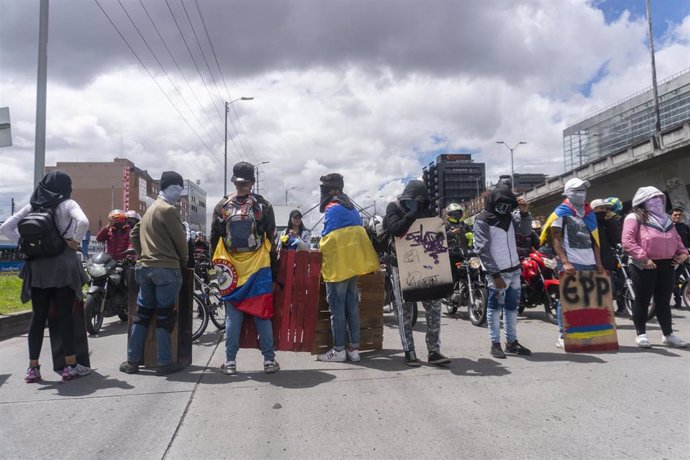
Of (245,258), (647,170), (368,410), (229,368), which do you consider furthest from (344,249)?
(647,170)

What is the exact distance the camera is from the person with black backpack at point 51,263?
165 inches

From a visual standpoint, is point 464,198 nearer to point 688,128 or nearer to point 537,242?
point 688,128

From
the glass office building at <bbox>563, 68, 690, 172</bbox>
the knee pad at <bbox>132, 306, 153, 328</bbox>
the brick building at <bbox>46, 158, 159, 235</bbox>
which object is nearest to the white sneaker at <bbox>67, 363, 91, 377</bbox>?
the knee pad at <bbox>132, 306, 153, 328</bbox>

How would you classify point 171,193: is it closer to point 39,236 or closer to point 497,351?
point 39,236

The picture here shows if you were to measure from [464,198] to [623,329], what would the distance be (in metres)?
129

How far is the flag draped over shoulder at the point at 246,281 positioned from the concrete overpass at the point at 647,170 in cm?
2663

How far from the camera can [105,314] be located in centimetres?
711

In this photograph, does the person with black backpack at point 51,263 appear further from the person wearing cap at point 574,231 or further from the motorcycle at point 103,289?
the person wearing cap at point 574,231

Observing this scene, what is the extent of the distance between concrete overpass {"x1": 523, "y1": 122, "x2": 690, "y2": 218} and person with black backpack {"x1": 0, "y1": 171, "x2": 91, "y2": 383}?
27.9 meters

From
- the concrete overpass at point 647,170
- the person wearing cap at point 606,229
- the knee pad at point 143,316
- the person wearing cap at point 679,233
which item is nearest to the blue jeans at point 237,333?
the knee pad at point 143,316

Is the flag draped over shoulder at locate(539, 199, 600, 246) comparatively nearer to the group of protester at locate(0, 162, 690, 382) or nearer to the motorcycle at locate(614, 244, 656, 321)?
the group of protester at locate(0, 162, 690, 382)

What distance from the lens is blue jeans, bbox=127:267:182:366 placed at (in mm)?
4394

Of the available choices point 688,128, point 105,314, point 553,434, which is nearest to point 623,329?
point 553,434

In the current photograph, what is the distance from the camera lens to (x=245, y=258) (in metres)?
4.49
